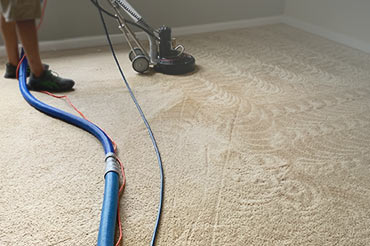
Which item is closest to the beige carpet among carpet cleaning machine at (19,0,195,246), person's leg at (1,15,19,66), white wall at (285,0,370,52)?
carpet cleaning machine at (19,0,195,246)

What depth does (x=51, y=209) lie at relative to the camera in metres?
1.11

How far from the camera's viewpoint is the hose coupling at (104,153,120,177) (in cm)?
120

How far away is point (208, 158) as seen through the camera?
54.2 inches

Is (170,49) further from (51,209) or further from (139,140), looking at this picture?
(51,209)

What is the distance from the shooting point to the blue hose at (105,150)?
0.96 meters

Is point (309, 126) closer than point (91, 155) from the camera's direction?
No

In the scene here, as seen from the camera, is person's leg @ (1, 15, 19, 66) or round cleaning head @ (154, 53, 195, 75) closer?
person's leg @ (1, 15, 19, 66)

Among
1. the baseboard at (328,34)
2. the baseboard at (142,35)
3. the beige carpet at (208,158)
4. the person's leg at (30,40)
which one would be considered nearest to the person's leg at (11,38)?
the beige carpet at (208,158)

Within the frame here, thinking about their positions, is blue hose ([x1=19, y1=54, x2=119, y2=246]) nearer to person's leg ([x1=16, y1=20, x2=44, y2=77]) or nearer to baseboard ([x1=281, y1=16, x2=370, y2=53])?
person's leg ([x1=16, y1=20, x2=44, y2=77])

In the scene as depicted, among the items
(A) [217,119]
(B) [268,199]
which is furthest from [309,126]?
(B) [268,199]

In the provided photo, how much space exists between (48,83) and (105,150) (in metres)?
0.75

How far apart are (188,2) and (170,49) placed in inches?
34.9

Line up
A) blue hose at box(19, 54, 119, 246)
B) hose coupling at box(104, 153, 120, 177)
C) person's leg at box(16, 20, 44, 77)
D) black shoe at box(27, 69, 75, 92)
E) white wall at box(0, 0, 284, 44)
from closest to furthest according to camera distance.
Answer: blue hose at box(19, 54, 119, 246) < hose coupling at box(104, 153, 120, 177) < person's leg at box(16, 20, 44, 77) < black shoe at box(27, 69, 75, 92) < white wall at box(0, 0, 284, 44)

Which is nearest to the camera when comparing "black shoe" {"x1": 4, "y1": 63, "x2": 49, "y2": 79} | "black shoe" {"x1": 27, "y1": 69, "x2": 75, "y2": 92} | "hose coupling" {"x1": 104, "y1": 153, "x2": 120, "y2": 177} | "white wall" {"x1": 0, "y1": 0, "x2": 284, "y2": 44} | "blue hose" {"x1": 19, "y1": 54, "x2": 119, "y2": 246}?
"blue hose" {"x1": 19, "y1": 54, "x2": 119, "y2": 246}
